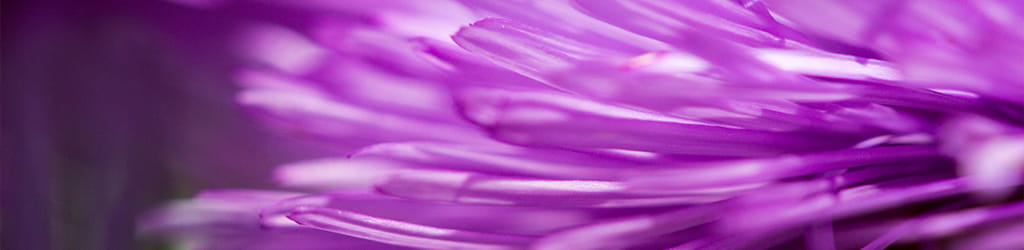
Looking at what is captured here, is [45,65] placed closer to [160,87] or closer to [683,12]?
[160,87]

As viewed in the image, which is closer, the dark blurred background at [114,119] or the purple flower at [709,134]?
the purple flower at [709,134]

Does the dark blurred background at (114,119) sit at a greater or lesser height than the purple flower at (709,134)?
greater

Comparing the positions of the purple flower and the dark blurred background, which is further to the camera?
the dark blurred background

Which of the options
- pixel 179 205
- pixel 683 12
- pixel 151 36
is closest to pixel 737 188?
pixel 683 12

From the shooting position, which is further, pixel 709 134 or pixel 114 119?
pixel 114 119
